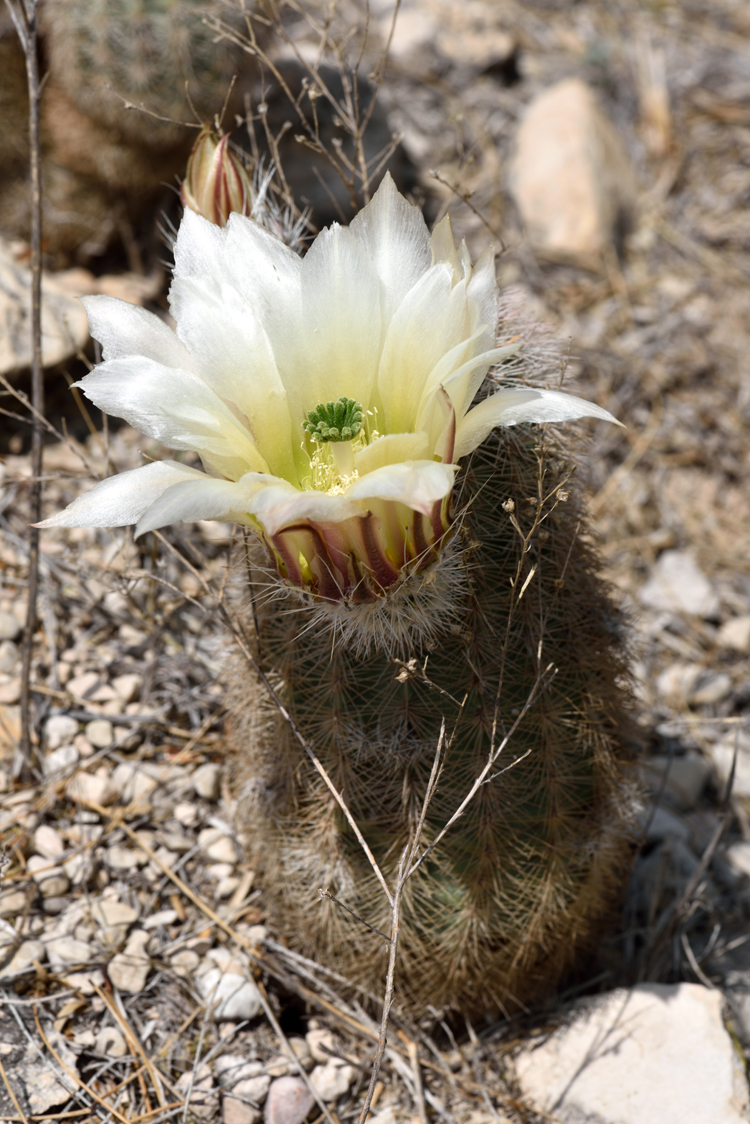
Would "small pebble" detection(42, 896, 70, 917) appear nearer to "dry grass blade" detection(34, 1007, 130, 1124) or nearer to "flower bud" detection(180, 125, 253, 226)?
"dry grass blade" detection(34, 1007, 130, 1124)

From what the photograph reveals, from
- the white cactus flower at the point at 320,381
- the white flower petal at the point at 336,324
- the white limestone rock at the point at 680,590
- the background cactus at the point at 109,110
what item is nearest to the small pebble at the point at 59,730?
the white cactus flower at the point at 320,381

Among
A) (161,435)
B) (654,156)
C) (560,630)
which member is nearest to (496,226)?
(654,156)

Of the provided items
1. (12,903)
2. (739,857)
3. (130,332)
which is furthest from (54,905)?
(739,857)

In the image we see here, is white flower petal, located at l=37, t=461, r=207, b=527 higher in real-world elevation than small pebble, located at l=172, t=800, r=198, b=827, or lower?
higher

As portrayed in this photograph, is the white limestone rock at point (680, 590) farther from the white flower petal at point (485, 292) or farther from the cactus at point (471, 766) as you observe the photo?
the white flower petal at point (485, 292)

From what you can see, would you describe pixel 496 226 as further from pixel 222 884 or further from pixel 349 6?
pixel 222 884

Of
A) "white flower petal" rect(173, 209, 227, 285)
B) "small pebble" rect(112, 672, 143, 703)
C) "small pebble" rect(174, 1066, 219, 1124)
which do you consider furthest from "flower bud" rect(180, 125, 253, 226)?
"small pebble" rect(174, 1066, 219, 1124)
